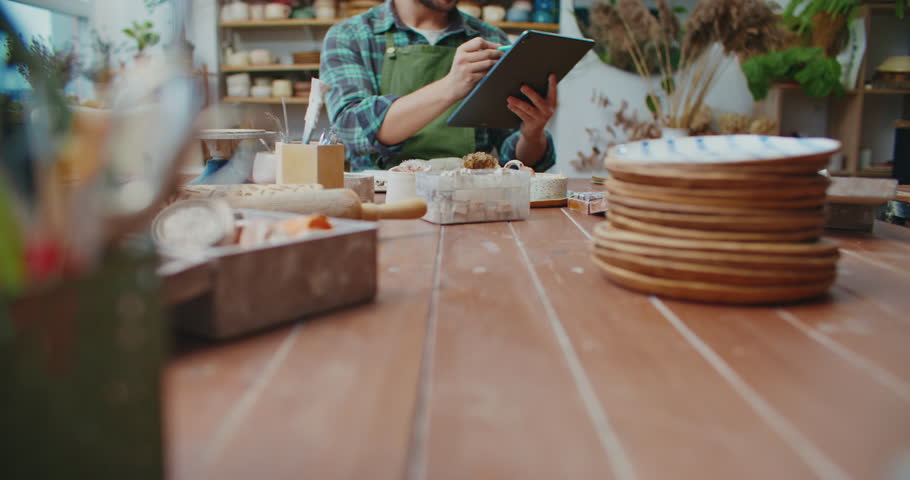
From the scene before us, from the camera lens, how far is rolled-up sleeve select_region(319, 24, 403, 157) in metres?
2.01

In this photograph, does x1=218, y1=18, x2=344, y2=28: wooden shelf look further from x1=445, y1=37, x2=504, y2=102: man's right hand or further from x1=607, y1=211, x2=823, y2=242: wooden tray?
x1=607, y1=211, x2=823, y2=242: wooden tray

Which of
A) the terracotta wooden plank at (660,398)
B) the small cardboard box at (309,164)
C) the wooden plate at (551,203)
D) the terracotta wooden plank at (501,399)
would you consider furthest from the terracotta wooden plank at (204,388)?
the wooden plate at (551,203)

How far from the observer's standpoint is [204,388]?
44 centimetres

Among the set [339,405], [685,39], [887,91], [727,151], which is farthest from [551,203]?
[887,91]

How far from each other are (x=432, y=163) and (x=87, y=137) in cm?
123

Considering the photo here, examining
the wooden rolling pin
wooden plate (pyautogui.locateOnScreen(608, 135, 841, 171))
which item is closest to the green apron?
the wooden rolling pin

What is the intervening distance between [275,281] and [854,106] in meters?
4.33

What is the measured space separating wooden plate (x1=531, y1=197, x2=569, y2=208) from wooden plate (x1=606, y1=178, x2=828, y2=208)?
0.68 meters

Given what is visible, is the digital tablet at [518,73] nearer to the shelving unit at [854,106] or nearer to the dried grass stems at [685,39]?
the dried grass stems at [685,39]

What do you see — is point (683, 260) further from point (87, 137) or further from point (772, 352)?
point (87, 137)

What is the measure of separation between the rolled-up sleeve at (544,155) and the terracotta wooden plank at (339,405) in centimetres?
154

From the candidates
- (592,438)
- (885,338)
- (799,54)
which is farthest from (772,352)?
(799,54)

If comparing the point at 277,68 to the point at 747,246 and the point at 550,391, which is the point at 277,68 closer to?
the point at 747,246

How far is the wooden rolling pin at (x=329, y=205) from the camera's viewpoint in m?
0.80
